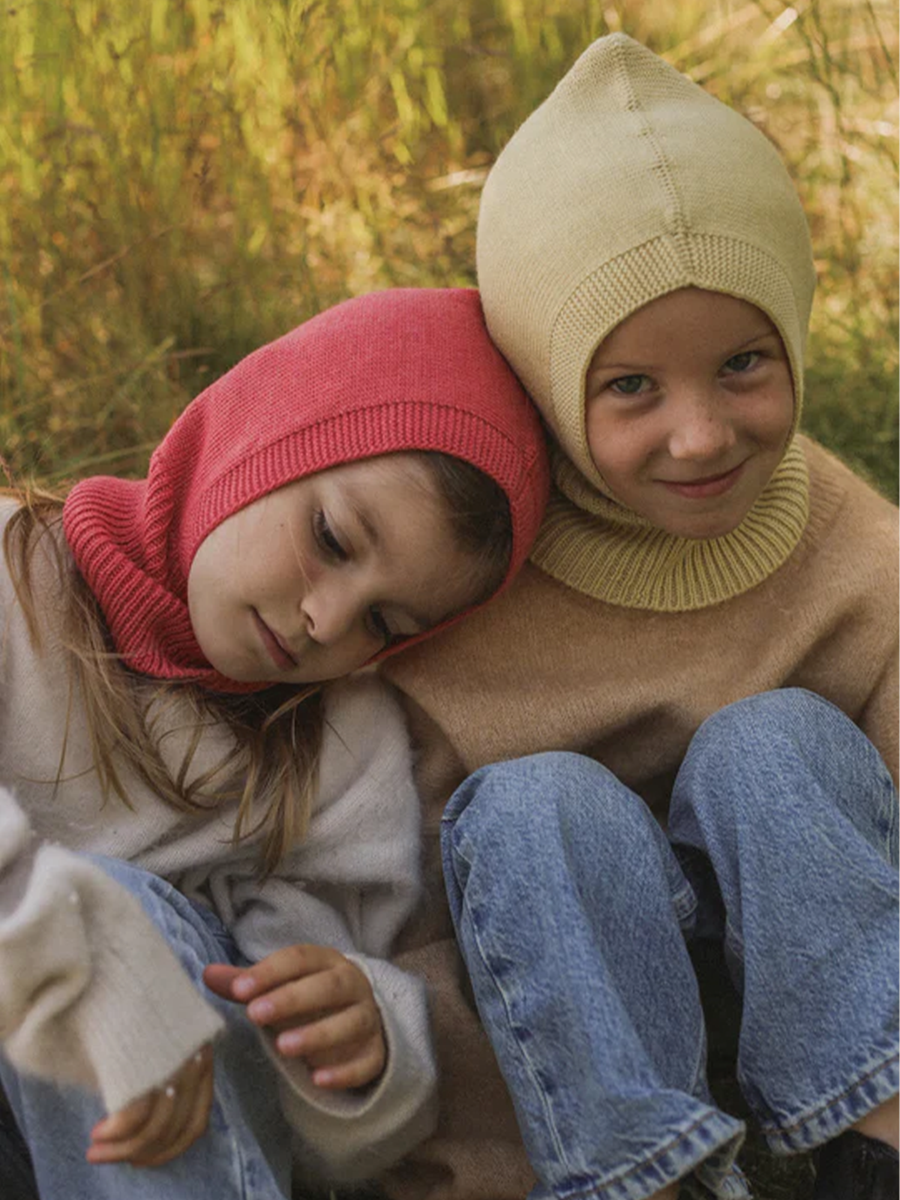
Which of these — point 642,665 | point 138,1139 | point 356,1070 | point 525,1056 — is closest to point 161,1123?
point 138,1139

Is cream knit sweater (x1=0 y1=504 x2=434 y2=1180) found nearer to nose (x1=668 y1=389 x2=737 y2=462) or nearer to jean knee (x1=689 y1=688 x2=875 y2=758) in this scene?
jean knee (x1=689 y1=688 x2=875 y2=758)

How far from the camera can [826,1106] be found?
4.46 feet

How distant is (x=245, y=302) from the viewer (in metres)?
2.67

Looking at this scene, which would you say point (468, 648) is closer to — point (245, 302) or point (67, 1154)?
point (67, 1154)

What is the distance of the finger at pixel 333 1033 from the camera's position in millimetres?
1343

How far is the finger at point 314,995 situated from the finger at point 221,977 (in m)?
0.03

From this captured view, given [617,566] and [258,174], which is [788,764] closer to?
[617,566]

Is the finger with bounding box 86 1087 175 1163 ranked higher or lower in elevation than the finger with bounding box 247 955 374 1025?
higher

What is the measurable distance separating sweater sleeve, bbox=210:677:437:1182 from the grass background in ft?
2.87

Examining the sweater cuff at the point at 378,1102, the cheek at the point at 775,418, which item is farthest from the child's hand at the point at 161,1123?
the cheek at the point at 775,418

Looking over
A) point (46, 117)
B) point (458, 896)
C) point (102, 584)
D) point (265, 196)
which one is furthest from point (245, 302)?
point (458, 896)

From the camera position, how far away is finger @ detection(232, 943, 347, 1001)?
1346 mm

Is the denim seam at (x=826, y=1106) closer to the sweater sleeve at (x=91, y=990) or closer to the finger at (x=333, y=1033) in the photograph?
the finger at (x=333, y=1033)

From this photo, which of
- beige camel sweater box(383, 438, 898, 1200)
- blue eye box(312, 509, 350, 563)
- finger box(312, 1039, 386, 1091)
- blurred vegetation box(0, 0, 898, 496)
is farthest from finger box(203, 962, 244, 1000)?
blurred vegetation box(0, 0, 898, 496)
